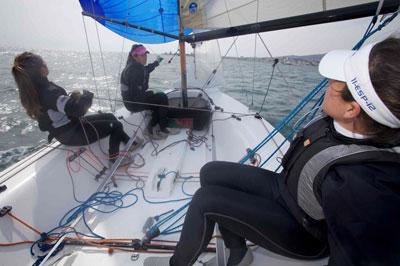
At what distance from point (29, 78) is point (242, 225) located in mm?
1603

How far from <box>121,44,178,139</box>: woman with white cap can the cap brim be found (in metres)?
2.05

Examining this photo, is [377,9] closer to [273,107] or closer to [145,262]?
[145,262]

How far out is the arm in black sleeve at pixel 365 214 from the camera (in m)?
0.53

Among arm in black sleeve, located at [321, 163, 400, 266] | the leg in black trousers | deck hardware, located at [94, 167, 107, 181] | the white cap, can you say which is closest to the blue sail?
the leg in black trousers

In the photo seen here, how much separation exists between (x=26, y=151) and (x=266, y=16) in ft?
11.7

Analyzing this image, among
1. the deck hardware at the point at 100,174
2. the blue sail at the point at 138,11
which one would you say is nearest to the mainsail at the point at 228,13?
the blue sail at the point at 138,11

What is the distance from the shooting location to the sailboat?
1.16 m

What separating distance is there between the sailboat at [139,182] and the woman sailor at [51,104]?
4.4 inches

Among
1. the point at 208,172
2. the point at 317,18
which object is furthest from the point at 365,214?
the point at 317,18

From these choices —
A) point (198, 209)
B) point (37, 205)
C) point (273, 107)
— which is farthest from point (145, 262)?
point (273, 107)

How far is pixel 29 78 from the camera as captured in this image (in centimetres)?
151

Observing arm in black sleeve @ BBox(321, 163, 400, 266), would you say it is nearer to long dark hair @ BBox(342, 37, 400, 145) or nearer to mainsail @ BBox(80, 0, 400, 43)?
long dark hair @ BBox(342, 37, 400, 145)

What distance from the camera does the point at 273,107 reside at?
521cm

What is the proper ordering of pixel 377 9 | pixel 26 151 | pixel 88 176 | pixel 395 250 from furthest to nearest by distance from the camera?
pixel 26 151 → pixel 88 176 → pixel 377 9 → pixel 395 250
